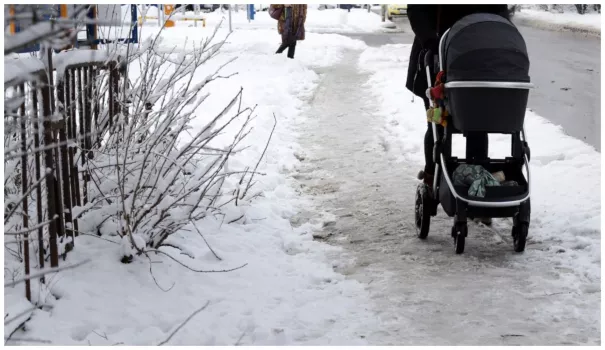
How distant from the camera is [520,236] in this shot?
4.88 m

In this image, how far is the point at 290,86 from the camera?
43.9 ft

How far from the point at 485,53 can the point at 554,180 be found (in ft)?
7.79

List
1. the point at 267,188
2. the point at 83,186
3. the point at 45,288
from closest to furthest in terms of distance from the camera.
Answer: the point at 45,288 → the point at 83,186 → the point at 267,188

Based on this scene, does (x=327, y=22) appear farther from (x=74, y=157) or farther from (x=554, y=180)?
(x=74, y=157)

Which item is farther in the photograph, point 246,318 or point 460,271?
point 460,271

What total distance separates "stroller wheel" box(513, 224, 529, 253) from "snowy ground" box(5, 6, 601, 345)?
7 cm

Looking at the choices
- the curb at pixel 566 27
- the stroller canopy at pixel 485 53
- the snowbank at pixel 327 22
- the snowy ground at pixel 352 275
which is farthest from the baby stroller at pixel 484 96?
the snowbank at pixel 327 22

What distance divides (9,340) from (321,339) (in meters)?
1.33

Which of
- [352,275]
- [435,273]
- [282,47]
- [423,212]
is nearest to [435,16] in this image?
[423,212]

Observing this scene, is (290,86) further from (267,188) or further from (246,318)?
(246,318)

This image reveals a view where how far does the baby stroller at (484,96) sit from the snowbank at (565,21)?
24.9m

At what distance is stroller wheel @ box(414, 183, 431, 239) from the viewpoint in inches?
204

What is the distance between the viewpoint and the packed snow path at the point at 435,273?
3.79m

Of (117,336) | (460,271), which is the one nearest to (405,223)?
(460,271)
